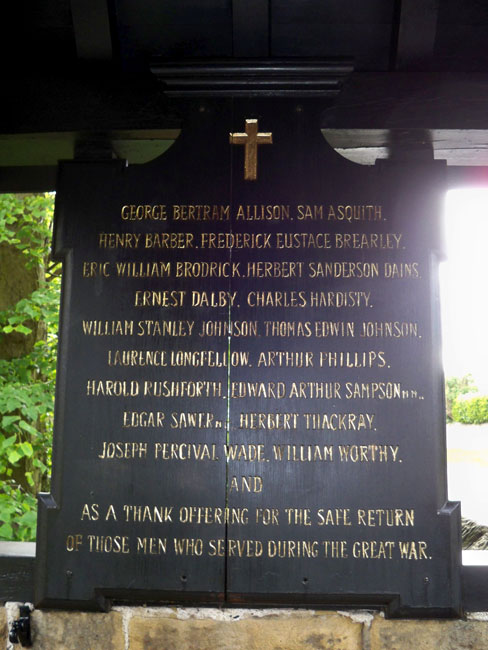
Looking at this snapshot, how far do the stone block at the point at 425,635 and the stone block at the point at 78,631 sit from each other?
3.29ft

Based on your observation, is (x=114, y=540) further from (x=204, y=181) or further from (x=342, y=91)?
(x=342, y=91)

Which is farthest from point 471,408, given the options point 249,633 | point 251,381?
point 249,633

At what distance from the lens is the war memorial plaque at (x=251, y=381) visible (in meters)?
2.26

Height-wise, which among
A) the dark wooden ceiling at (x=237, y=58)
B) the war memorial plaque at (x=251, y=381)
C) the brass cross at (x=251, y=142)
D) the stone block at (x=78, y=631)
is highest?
the dark wooden ceiling at (x=237, y=58)

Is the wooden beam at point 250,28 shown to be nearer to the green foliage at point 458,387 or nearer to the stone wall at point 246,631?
the stone wall at point 246,631

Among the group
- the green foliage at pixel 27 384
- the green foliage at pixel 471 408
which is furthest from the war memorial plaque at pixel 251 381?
the green foliage at pixel 471 408

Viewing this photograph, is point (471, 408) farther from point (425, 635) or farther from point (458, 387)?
point (425, 635)

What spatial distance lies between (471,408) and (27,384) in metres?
3.32

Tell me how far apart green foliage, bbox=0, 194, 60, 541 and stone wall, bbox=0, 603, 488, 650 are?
966 mm

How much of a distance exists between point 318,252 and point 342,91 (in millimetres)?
760

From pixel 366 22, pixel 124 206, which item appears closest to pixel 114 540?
pixel 124 206

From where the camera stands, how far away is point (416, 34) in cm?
250

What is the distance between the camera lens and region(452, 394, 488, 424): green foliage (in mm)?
4465

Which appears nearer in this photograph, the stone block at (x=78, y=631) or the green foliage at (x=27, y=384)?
the stone block at (x=78, y=631)
